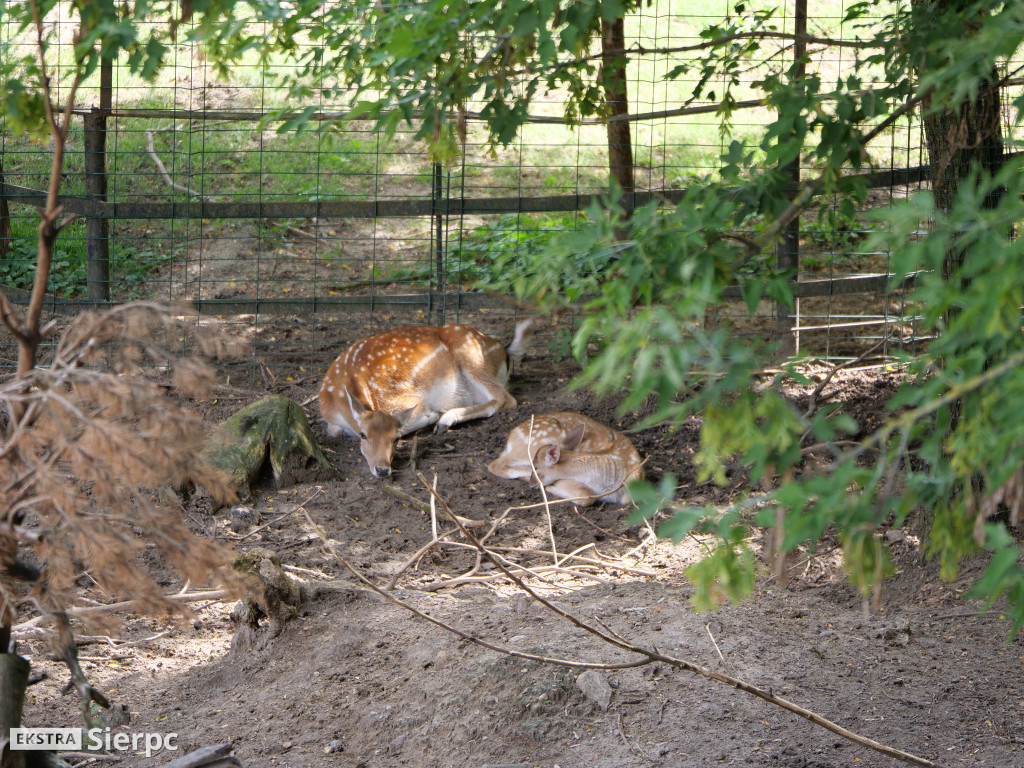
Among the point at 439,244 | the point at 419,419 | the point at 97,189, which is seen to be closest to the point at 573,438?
the point at 419,419

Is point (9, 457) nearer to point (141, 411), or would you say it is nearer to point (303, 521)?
point (141, 411)

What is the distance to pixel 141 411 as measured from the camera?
2.32 m

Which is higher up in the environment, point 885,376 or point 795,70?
point 795,70

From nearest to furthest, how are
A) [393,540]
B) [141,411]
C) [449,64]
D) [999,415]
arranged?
[999,415] < [141,411] < [449,64] < [393,540]

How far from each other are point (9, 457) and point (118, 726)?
1.65 metres

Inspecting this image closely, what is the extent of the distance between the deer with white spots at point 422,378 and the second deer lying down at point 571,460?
98 cm

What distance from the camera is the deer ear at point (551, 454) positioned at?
6363 millimetres

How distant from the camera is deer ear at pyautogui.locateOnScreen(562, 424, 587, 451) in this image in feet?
21.3

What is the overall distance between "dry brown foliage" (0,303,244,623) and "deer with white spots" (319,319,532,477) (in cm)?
467

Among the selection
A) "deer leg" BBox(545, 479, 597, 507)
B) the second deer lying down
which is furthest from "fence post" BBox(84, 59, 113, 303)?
"deer leg" BBox(545, 479, 597, 507)

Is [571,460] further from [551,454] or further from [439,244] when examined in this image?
[439,244]

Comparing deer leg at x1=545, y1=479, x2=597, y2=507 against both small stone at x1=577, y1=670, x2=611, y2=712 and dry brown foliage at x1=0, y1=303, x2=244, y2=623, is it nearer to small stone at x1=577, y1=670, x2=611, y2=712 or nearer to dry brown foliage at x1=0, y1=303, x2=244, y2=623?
small stone at x1=577, y1=670, x2=611, y2=712

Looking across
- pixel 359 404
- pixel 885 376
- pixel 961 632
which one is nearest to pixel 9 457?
pixel 961 632

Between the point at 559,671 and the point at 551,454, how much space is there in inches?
104
